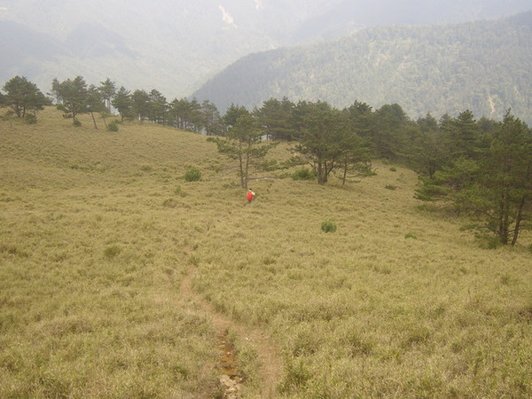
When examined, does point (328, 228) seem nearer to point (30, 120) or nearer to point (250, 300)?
point (250, 300)

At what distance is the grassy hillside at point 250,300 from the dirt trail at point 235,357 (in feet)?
0.60

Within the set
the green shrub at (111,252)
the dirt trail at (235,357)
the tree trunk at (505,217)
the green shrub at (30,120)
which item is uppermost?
the green shrub at (30,120)

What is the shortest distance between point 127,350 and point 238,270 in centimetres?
685

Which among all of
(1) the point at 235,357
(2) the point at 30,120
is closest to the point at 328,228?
(1) the point at 235,357

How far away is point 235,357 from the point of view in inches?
299

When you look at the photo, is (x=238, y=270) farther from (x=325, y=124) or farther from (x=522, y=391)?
(x=325, y=124)

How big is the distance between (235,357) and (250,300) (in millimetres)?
2853

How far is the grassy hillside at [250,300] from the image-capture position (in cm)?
604

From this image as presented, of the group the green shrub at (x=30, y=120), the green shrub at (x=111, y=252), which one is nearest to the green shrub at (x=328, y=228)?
the green shrub at (x=111, y=252)

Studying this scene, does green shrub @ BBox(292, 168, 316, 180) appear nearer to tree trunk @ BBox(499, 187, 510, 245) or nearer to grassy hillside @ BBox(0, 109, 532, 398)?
grassy hillside @ BBox(0, 109, 532, 398)

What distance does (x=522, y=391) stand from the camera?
524 cm

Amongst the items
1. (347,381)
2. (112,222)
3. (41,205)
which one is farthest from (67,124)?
(347,381)

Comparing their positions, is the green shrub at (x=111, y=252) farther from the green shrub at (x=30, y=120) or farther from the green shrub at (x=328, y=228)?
the green shrub at (x=30, y=120)

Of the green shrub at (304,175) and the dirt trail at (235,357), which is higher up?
the green shrub at (304,175)
